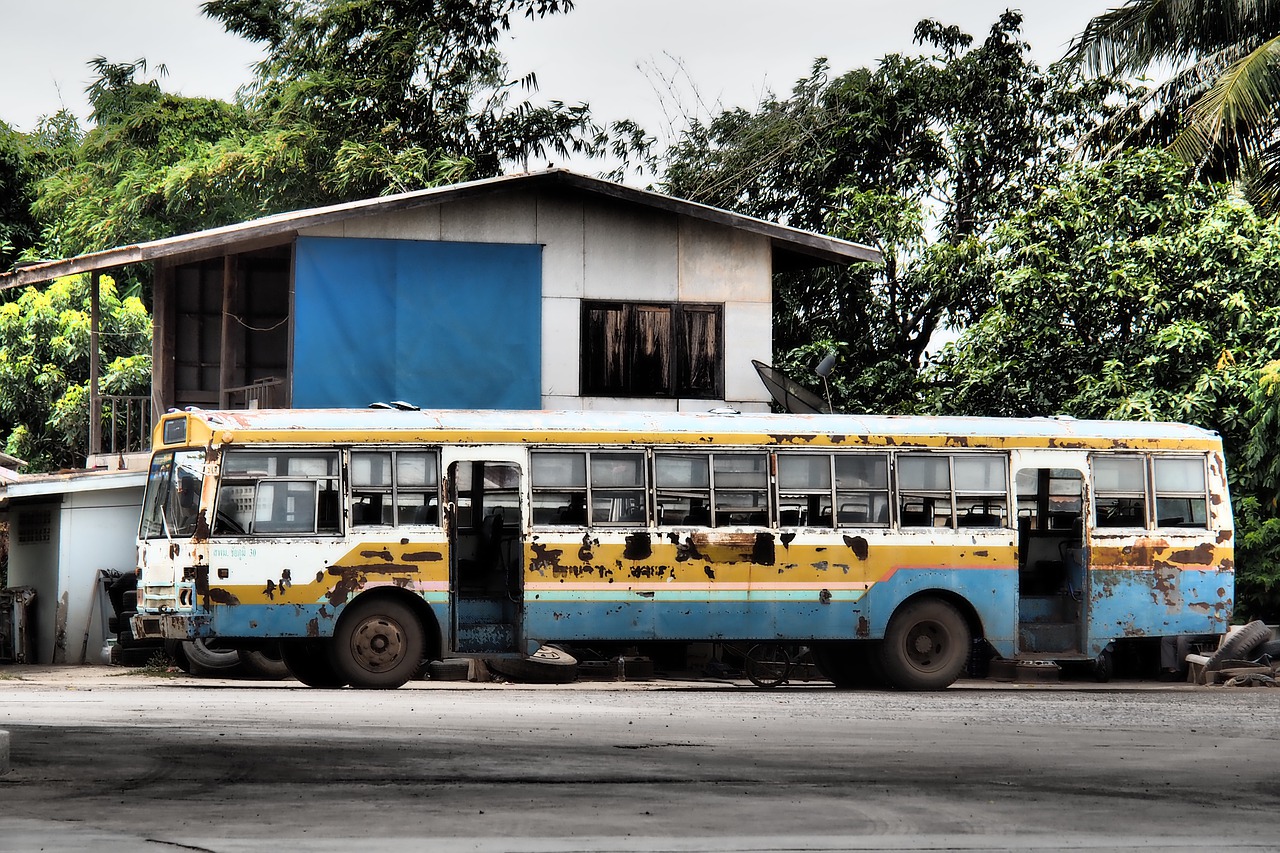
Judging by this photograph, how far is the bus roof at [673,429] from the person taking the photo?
17.0 metres

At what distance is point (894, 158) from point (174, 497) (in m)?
16.8

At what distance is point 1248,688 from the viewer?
62.5 feet

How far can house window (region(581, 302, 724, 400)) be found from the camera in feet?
75.6

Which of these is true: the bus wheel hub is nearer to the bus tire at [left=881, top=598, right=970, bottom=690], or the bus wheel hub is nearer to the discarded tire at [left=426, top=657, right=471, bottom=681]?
the discarded tire at [left=426, top=657, right=471, bottom=681]

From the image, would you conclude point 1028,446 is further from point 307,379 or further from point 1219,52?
point 1219,52

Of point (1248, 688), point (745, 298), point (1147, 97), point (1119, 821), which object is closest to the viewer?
point (1119, 821)

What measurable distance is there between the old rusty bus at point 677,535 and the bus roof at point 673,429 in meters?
0.02

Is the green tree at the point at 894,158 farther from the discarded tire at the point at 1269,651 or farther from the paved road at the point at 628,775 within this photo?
the paved road at the point at 628,775

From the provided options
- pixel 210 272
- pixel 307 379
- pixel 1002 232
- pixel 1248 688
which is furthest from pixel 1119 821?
pixel 210 272

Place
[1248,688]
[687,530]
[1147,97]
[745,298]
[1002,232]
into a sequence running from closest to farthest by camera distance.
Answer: [687,530]
[1248,688]
[745,298]
[1002,232]
[1147,97]

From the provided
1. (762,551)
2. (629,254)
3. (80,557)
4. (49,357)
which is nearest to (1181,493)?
(762,551)

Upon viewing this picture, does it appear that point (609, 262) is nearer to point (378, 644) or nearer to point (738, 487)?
point (738, 487)

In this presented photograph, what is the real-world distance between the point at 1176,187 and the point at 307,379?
12.7 m

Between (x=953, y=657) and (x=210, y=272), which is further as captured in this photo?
(x=210, y=272)
